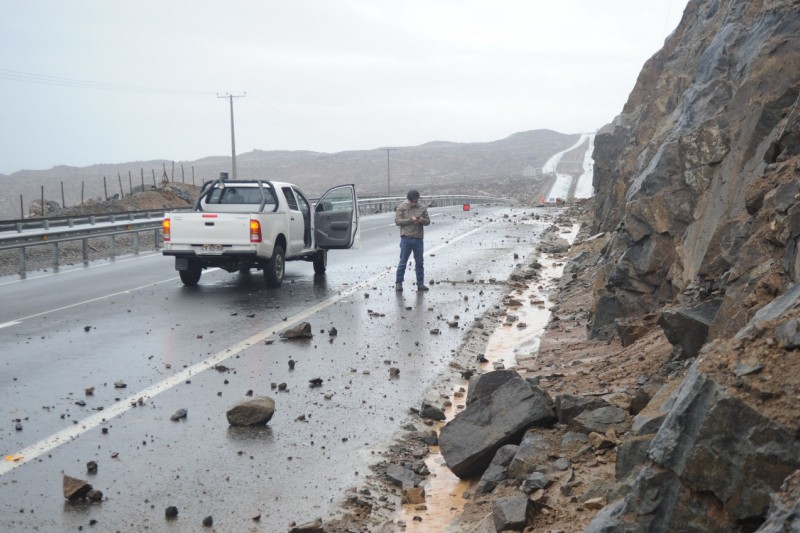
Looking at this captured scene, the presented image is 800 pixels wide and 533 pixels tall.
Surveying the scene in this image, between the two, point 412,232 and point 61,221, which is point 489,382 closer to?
point 412,232

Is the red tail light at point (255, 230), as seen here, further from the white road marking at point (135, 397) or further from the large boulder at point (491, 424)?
the large boulder at point (491, 424)

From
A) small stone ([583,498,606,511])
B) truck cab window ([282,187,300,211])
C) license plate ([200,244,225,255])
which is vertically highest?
truck cab window ([282,187,300,211])

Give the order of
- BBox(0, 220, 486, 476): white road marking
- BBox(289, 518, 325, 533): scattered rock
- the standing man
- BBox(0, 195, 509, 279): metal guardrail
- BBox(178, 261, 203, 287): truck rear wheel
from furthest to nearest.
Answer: BBox(0, 195, 509, 279): metal guardrail
BBox(178, 261, 203, 287): truck rear wheel
the standing man
BBox(0, 220, 486, 476): white road marking
BBox(289, 518, 325, 533): scattered rock

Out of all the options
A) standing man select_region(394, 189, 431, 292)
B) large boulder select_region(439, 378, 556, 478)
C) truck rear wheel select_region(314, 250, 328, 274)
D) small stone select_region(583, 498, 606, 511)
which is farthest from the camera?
truck rear wheel select_region(314, 250, 328, 274)

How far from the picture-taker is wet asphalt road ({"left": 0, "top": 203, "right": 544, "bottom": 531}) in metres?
5.97

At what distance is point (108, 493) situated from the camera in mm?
6020

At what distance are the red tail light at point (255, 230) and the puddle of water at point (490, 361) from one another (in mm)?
4841

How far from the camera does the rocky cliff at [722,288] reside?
3.90 meters

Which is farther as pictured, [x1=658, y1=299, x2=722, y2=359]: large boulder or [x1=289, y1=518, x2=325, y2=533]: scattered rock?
[x1=658, y1=299, x2=722, y2=359]: large boulder

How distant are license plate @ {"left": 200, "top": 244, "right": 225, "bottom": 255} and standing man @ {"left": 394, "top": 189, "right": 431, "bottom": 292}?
130 inches

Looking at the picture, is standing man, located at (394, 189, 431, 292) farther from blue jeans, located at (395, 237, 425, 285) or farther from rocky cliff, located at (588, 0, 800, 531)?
rocky cliff, located at (588, 0, 800, 531)

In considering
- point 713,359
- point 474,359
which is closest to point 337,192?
point 474,359

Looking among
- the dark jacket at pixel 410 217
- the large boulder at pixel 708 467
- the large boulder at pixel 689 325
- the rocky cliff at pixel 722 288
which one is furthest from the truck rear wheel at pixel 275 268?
the large boulder at pixel 708 467

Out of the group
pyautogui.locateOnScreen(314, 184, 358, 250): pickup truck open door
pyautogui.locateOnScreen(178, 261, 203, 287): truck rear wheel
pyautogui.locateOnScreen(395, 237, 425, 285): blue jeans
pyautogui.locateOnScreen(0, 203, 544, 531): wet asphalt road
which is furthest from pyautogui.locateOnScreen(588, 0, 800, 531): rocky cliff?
pyautogui.locateOnScreen(178, 261, 203, 287): truck rear wheel
